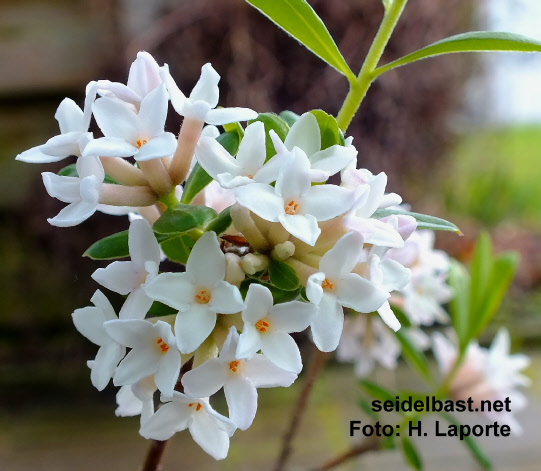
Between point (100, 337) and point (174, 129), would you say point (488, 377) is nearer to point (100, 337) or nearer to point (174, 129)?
point (100, 337)

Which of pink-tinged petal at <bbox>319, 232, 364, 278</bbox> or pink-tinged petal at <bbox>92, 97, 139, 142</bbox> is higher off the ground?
pink-tinged petal at <bbox>92, 97, 139, 142</bbox>

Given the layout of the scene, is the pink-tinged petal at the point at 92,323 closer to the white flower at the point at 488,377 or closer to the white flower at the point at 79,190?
the white flower at the point at 79,190

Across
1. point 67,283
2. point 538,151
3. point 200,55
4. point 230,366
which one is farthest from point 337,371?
point 538,151

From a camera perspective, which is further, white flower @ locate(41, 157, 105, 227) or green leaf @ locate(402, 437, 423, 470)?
green leaf @ locate(402, 437, 423, 470)

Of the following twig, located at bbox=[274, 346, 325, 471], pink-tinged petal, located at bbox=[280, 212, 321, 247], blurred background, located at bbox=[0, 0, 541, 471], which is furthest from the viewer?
blurred background, located at bbox=[0, 0, 541, 471]

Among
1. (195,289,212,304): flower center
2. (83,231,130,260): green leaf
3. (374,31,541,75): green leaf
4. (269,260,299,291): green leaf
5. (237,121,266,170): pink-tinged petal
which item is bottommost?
(83,231,130,260): green leaf

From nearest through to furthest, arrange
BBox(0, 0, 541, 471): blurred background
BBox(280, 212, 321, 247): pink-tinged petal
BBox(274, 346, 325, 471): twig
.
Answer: BBox(280, 212, 321, 247): pink-tinged petal → BBox(274, 346, 325, 471): twig → BBox(0, 0, 541, 471): blurred background

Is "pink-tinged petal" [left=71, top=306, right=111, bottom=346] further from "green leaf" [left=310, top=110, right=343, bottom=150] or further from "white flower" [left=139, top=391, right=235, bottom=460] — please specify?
"green leaf" [left=310, top=110, right=343, bottom=150]

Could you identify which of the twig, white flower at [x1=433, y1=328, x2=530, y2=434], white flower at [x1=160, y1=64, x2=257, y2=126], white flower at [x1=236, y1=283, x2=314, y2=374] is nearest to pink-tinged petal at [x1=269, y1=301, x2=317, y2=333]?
white flower at [x1=236, y1=283, x2=314, y2=374]
